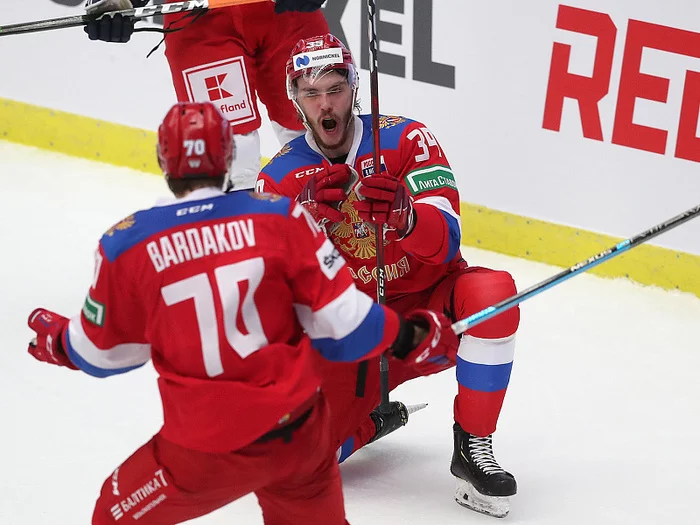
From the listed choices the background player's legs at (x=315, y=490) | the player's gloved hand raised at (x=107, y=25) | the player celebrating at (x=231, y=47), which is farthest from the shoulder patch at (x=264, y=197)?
the player's gloved hand raised at (x=107, y=25)

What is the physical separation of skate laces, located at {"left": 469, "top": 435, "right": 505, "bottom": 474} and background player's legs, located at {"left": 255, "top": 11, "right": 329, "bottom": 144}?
1.26m

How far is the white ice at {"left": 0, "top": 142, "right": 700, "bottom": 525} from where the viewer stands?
266 centimetres

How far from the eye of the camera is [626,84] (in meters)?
3.89

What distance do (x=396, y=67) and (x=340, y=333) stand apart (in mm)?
2555

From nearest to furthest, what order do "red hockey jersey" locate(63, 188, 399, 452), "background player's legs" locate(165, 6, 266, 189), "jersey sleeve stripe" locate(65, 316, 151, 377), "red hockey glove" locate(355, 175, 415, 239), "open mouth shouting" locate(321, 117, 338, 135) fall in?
1. "red hockey jersey" locate(63, 188, 399, 452)
2. "jersey sleeve stripe" locate(65, 316, 151, 377)
3. "red hockey glove" locate(355, 175, 415, 239)
4. "open mouth shouting" locate(321, 117, 338, 135)
5. "background player's legs" locate(165, 6, 266, 189)

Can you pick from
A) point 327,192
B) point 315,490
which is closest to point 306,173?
point 327,192

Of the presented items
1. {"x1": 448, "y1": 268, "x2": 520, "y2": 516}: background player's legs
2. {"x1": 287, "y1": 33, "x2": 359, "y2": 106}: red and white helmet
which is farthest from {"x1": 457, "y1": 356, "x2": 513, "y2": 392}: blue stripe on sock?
{"x1": 287, "y1": 33, "x2": 359, "y2": 106}: red and white helmet

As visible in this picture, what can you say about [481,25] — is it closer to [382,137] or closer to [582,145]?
[582,145]

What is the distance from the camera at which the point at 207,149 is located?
1890 millimetres

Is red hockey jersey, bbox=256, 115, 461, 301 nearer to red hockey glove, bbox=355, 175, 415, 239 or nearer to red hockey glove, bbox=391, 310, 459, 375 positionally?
red hockey glove, bbox=355, 175, 415, 239

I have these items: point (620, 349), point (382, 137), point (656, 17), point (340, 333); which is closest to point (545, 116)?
point (656, 17)

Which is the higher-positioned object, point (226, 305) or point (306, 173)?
point (226, 305)

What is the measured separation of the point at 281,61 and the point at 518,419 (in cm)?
127

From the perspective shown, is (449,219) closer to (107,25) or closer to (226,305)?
(226,305)
